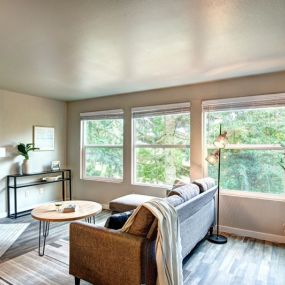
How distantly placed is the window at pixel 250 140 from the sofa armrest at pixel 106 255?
2341mm

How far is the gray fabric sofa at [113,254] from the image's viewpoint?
1791 mm

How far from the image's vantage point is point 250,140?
3.52m

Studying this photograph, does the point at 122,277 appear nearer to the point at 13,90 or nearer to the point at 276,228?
the point at 276,228

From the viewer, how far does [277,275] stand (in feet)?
7.98

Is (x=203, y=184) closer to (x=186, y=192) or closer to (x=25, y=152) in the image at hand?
(x=186, y=192)

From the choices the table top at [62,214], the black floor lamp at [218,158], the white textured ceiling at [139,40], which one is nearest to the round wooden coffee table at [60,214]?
the table top at [62,214]

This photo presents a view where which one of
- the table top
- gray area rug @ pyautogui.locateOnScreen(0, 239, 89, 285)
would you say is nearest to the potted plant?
the table top

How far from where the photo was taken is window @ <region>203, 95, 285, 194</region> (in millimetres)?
3330

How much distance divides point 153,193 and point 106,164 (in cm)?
129

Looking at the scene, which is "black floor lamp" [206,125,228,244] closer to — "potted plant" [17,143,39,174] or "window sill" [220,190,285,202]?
"window sill" [220,190,285,202]

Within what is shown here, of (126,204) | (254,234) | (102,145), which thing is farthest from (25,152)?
(254,234)

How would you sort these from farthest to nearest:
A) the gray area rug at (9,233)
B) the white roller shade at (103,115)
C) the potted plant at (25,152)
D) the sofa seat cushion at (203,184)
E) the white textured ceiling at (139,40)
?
1. the white roller shade at (103,115)
2. the potted plant at (25,152)
3. the gray area rug at (9,233)
4. the sofa seat cushion at (203,184)
5. the white textured ceiling at (139,40)

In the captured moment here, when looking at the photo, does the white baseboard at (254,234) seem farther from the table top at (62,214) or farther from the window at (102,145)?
the window at (102,145)

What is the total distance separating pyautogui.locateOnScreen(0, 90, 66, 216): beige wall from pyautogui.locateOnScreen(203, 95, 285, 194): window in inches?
132
